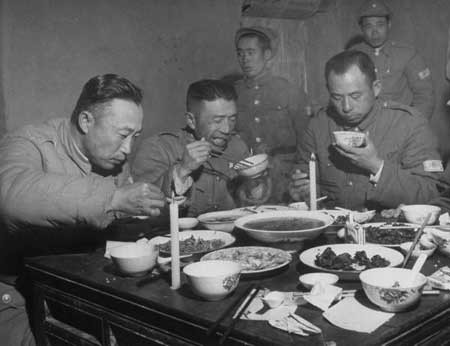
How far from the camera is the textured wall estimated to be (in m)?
3.20

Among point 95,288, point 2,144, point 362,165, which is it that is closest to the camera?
point 95,288

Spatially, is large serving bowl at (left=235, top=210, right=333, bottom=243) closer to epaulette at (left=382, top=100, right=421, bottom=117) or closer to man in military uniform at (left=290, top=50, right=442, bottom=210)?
man in military uniform at (left=290, top=50, right=442, bottom=210)

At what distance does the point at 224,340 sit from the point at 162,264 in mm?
610

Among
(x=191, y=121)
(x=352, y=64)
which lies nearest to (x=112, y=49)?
(x=191, y=121)

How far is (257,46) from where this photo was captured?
4.51 meters

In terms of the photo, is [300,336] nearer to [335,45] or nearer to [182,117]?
[182,117]

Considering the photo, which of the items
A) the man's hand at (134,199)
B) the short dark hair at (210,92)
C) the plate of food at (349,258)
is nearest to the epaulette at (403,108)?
the short dark hair at (210,92)

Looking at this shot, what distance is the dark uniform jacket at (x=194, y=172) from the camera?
3.50 metres

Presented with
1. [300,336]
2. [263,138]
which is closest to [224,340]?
[300,336]

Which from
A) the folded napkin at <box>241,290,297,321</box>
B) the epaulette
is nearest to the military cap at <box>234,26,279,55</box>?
the epaulette

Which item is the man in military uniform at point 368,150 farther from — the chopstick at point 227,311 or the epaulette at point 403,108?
the chopstick at point 227,311

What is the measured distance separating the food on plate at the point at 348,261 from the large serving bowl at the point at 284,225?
0.24 meters

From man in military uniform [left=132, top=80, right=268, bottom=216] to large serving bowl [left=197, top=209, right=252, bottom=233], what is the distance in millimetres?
608

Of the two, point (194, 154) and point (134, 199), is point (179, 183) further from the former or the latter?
point (134, 199)
